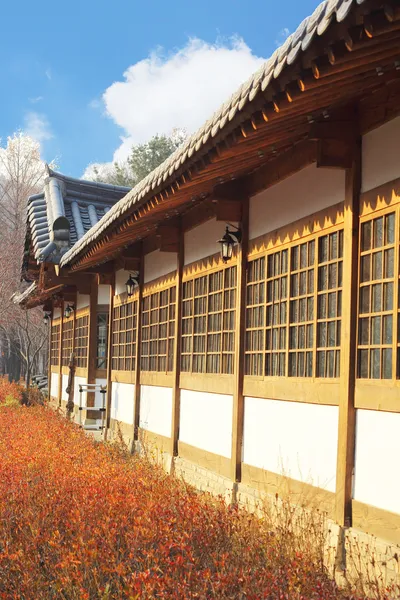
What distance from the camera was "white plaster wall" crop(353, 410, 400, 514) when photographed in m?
5.87

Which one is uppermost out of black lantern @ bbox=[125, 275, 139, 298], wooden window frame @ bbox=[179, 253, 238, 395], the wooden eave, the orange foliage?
the wooden eave

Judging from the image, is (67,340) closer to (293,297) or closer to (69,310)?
(69,310)

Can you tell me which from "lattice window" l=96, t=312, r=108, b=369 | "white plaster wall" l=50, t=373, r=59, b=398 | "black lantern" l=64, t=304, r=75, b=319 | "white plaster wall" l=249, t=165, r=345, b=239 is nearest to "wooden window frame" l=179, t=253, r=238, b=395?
"white plaster wall" l=249, t=165, r=345, b=239

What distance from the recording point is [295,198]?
7.85m

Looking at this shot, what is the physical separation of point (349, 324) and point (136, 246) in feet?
27.2

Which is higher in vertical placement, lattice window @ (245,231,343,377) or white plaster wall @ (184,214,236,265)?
white plaster wall @ (184,214,236,265)

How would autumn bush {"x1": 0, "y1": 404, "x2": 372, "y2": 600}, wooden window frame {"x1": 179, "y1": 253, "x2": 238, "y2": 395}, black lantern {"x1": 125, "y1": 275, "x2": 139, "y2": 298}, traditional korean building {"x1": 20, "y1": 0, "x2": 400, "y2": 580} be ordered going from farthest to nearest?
1. black lantern {"x1": 125, "y1": 275, "x2": 139, "y2": 298}
2. wooden window frame {"x1": 179, "y1": 253, "x2": 238, "y2": 395}
3. traditional korean building {"x1": 20, "y1": 0, "x2": 400, "y2": 580}
4. autumn bush {"x1": 0, "y1": 404, "x2": 372, "y2": 600}

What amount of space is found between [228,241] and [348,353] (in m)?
3.09

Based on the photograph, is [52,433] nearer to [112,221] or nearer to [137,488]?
[112,221]

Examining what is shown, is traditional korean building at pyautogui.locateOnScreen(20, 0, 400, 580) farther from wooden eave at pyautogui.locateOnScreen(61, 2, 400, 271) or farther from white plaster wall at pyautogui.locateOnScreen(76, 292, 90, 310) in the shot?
white plaster wall at pyautogui.locateOnScreen(76, 292, 90, 310)

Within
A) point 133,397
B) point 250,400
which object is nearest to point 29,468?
point 250,400

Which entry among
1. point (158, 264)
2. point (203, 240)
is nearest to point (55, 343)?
point (158, 264)

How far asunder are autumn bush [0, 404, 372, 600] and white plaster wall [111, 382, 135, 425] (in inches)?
242

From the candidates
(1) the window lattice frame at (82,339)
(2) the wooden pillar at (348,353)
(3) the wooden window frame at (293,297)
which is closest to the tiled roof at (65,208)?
(1) the window lattice frame at (82,339)
